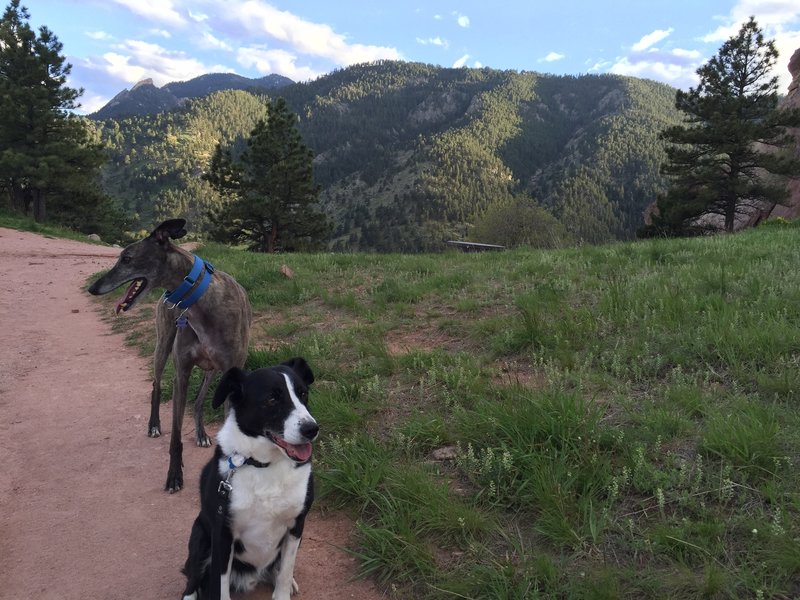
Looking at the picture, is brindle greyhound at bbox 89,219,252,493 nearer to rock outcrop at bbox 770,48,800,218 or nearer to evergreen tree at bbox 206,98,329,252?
evergreen tree at bbox 206,98,329,252

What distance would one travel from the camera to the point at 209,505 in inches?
110

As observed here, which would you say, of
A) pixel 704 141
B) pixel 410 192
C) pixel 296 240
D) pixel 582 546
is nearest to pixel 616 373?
pixel 582 546

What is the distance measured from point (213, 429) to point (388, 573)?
2.96 m

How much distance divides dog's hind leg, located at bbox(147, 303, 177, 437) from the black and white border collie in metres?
2.23

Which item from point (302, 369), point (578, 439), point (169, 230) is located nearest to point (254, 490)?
point (302, 369)

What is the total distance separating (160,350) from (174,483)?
139cm

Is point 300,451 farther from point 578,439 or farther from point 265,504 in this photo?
point 578,439

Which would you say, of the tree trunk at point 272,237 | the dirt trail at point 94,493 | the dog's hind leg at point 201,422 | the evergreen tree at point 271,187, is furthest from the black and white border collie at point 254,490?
the tree trunk at point 272,237

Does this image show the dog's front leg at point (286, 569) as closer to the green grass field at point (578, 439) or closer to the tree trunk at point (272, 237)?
the green grass field at point (578, 439)

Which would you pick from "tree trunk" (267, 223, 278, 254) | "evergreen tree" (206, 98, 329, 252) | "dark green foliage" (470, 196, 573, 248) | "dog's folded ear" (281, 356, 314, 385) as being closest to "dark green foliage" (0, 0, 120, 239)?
"evergreen tree" (206, 98, 329, 252)

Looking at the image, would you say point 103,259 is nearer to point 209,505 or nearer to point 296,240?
point 209,505

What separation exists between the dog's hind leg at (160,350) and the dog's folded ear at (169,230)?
676mm

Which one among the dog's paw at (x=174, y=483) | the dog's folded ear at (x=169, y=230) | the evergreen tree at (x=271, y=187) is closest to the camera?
the dog's paw at (x=174, y=483)

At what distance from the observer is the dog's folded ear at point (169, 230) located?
14.8 feet
